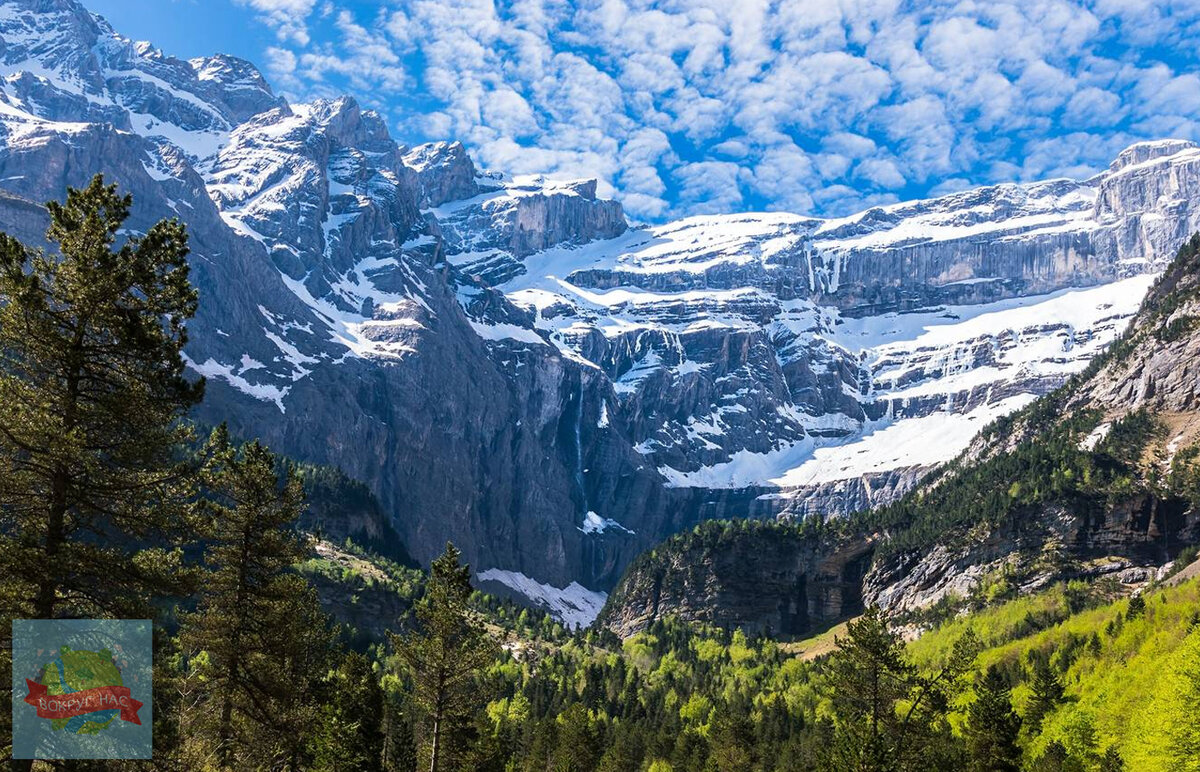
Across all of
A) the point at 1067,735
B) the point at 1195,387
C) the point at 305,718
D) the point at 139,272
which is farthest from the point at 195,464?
the point at 1195,387

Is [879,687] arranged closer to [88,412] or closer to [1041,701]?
[88,412]

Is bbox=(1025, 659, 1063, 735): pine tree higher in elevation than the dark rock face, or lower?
lower

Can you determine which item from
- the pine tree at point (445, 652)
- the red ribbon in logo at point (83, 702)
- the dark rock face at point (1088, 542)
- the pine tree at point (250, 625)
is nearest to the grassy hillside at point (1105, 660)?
the dark rock face at point (1088, 542)

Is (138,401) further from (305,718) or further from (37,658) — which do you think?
(305,718)

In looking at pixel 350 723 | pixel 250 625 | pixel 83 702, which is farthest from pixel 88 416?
pixel 350 723

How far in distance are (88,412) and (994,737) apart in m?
54.1

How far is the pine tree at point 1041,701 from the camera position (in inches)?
3250

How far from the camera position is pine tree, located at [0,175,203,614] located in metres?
21.4

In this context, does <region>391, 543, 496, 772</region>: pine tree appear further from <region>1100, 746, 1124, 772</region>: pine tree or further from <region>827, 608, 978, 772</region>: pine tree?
<region>1100, 746, 1124, 772</region>: pine tree

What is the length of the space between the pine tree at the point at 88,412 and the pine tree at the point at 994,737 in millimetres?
50229

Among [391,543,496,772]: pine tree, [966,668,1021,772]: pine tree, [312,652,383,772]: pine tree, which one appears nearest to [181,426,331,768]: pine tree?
[391,543,496,772]: pine tree

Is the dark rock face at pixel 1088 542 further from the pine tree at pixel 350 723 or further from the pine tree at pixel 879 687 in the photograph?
the pine tree at pixel 879 687

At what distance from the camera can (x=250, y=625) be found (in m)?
34.7

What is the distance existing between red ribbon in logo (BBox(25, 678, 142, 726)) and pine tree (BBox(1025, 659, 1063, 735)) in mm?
79217
